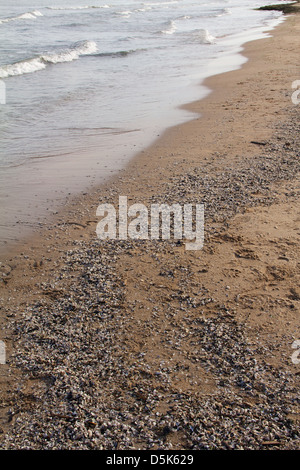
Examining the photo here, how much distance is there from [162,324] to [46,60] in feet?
50.5

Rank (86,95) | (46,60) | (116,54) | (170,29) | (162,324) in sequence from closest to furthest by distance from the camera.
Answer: (162,324) → (86,95) → (46,60) → (116,54) → (170,29)

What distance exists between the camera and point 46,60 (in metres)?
16.3

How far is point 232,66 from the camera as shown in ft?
47.8

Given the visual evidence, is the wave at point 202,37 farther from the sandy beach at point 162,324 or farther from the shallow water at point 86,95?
the sandy beach at point 162,324

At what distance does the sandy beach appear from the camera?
2.90 m

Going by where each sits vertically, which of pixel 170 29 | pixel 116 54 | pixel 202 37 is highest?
pixel 170 29

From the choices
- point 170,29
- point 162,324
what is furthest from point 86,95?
point 170,29

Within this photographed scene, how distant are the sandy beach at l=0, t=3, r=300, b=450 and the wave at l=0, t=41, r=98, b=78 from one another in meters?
10.1

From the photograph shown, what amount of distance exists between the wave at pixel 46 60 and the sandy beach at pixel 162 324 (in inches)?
397

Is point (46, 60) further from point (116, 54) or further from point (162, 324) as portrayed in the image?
point (162, 324)

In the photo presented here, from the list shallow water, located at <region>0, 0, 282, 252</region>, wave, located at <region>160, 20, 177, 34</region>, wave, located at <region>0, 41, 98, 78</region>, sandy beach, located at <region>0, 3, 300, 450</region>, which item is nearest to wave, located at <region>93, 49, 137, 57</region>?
shallow water, located at <region>0, 0, 282, 252</region>

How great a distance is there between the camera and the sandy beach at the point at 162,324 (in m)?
2.90
